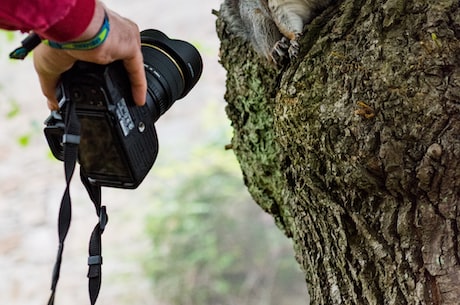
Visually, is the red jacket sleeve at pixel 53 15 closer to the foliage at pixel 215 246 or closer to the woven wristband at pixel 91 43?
the woven wristband at pixel 91 43

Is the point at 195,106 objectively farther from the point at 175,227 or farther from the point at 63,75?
the point at 63,75

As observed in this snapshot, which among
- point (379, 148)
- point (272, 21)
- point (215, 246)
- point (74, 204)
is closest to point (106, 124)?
point (379, 148)

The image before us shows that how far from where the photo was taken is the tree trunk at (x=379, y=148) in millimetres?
944

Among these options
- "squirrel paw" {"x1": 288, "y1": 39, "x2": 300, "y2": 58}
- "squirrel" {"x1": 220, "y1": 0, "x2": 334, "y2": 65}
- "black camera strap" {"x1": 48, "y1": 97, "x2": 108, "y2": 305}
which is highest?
"squirrel" {"x1": 220, "y1": 0, "x2": 334, "y2": 65}

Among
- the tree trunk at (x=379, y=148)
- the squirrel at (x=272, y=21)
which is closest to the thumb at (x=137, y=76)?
the tree trunk at (x=379, y=148)

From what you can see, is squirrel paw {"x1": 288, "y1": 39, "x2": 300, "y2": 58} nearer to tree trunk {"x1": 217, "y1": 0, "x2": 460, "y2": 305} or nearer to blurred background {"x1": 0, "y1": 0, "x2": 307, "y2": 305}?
tree trunk {"x1": 217, "y1": 0, "x2": 460, "y2": 305}

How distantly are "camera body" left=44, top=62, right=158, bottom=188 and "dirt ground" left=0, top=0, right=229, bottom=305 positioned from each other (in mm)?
2090

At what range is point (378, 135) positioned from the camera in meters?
0.96

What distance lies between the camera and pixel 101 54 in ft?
2.79

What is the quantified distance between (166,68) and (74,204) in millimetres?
3536

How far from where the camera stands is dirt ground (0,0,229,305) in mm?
3898

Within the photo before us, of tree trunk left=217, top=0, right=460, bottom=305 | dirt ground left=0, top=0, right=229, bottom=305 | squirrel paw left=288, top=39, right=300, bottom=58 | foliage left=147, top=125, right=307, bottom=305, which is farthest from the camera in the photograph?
dirt ground left=0, top=0, right=229, bottom=305

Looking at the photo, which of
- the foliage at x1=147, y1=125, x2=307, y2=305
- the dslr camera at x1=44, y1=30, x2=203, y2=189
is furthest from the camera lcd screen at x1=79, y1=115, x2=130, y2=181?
the foliage at x1=147, y1=125, x2=307, y2=305

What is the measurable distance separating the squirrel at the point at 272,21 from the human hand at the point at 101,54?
38 cm
